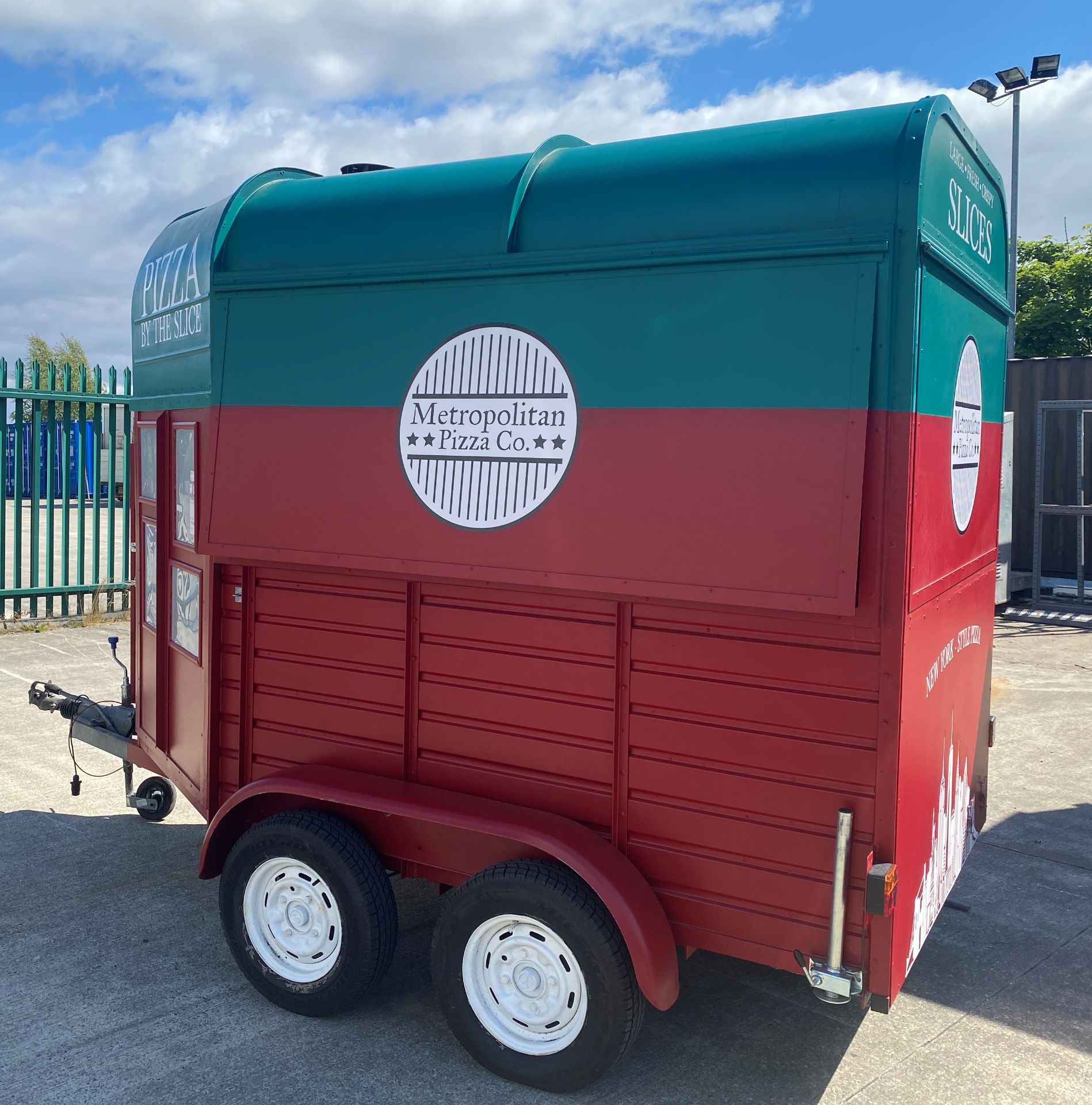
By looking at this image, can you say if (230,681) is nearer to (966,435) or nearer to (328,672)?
(328,672)

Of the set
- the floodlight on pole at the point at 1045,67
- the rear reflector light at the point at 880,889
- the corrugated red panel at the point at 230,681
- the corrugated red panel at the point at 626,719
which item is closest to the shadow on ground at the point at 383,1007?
the corrugated red panel at the point at 626,719

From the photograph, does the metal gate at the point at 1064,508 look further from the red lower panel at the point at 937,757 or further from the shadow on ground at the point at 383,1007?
the red lower panel at the point at 937,757

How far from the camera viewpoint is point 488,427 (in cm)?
362

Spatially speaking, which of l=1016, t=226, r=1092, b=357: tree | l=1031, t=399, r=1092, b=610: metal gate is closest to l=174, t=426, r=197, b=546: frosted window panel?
l=1031, t=399, r=1092, b=610: metal gate

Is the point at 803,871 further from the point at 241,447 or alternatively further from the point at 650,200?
the point at 241,447

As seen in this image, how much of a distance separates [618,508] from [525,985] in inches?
63.3

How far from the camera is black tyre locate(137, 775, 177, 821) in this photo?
18.8 ft

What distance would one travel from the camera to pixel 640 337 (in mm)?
3367

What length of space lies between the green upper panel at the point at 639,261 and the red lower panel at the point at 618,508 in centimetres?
9

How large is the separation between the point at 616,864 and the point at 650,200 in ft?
6.90

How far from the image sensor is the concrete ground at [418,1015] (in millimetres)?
3512

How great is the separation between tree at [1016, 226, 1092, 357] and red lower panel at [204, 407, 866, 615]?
31.1 meters

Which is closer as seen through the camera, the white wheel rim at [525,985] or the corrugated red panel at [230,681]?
the white wheel rim at [525,985]

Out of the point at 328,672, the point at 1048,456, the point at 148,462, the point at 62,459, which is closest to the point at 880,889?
the point at 328,672
